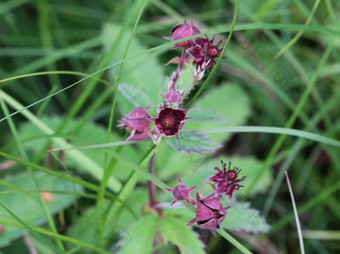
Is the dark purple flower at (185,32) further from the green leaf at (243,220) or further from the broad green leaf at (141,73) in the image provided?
the broad green leaf at (141,73)

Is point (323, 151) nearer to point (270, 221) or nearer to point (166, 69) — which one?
point (270, 221)

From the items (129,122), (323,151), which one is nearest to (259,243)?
(323,151)

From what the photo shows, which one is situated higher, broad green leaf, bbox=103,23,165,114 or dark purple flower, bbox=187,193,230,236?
broad green leaf, bbox=103,23,165,114

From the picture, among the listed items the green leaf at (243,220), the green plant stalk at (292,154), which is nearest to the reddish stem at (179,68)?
the green leaf at (243,220)

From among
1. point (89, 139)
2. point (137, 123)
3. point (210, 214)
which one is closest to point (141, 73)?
point (89, 139)

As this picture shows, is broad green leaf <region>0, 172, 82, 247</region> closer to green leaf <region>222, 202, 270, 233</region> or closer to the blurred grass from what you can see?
the blurred grass

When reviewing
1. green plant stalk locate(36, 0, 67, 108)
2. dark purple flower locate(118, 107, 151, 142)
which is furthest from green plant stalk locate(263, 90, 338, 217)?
green plant stalk locate(36, 0, 67, 108)
